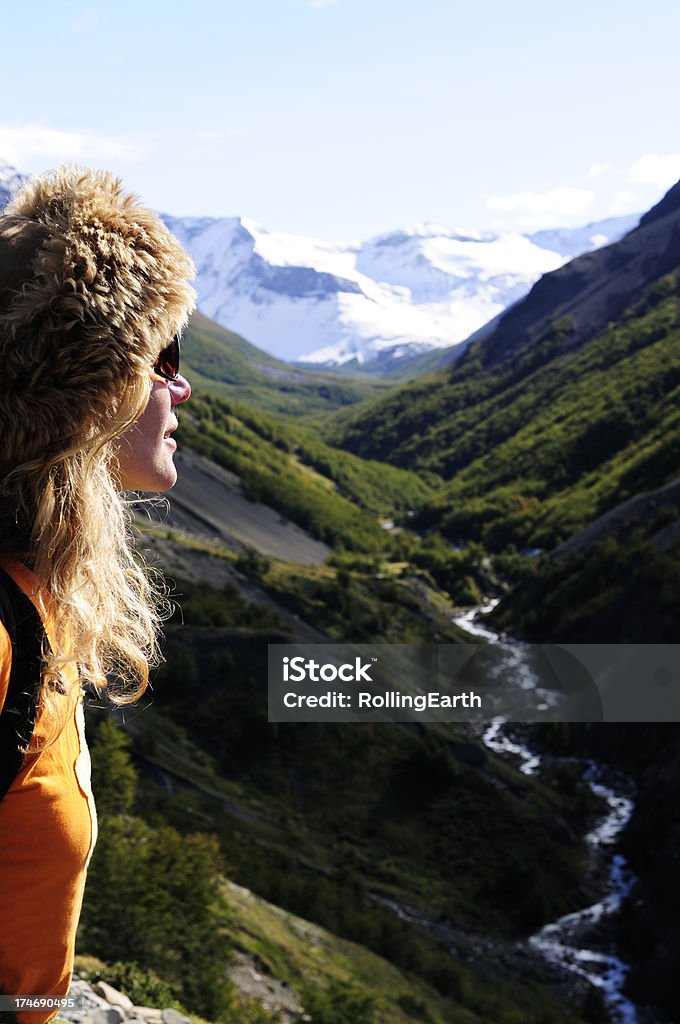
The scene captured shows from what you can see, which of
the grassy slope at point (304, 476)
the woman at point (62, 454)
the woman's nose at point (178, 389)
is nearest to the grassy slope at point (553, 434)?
the grassy slope at point (304, 476)

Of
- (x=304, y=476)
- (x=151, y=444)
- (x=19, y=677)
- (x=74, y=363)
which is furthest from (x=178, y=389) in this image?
(x=304, y=476)

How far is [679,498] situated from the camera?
70562 millimetres

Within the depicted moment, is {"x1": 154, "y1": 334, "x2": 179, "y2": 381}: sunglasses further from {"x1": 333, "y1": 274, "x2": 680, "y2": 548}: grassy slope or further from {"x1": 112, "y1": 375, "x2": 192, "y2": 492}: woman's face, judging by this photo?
{"x1": 333, "y1": 274, "x2": 680, "y2": 548}: grassy slope

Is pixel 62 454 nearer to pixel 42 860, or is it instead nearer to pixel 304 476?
pixel 42 860

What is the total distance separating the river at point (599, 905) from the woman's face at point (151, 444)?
31648 mm

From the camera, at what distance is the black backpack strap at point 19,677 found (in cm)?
247

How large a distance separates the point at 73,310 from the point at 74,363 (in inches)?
5.7

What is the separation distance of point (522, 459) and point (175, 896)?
110 metres

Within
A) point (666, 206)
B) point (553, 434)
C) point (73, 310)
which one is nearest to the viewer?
→ point (73, 310)

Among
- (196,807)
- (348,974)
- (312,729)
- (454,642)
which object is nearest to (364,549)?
(454,642)

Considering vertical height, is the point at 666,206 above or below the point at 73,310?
above

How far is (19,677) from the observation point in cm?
250

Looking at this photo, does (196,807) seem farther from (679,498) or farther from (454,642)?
(679,498)

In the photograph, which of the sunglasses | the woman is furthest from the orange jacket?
A: the sunglasses
